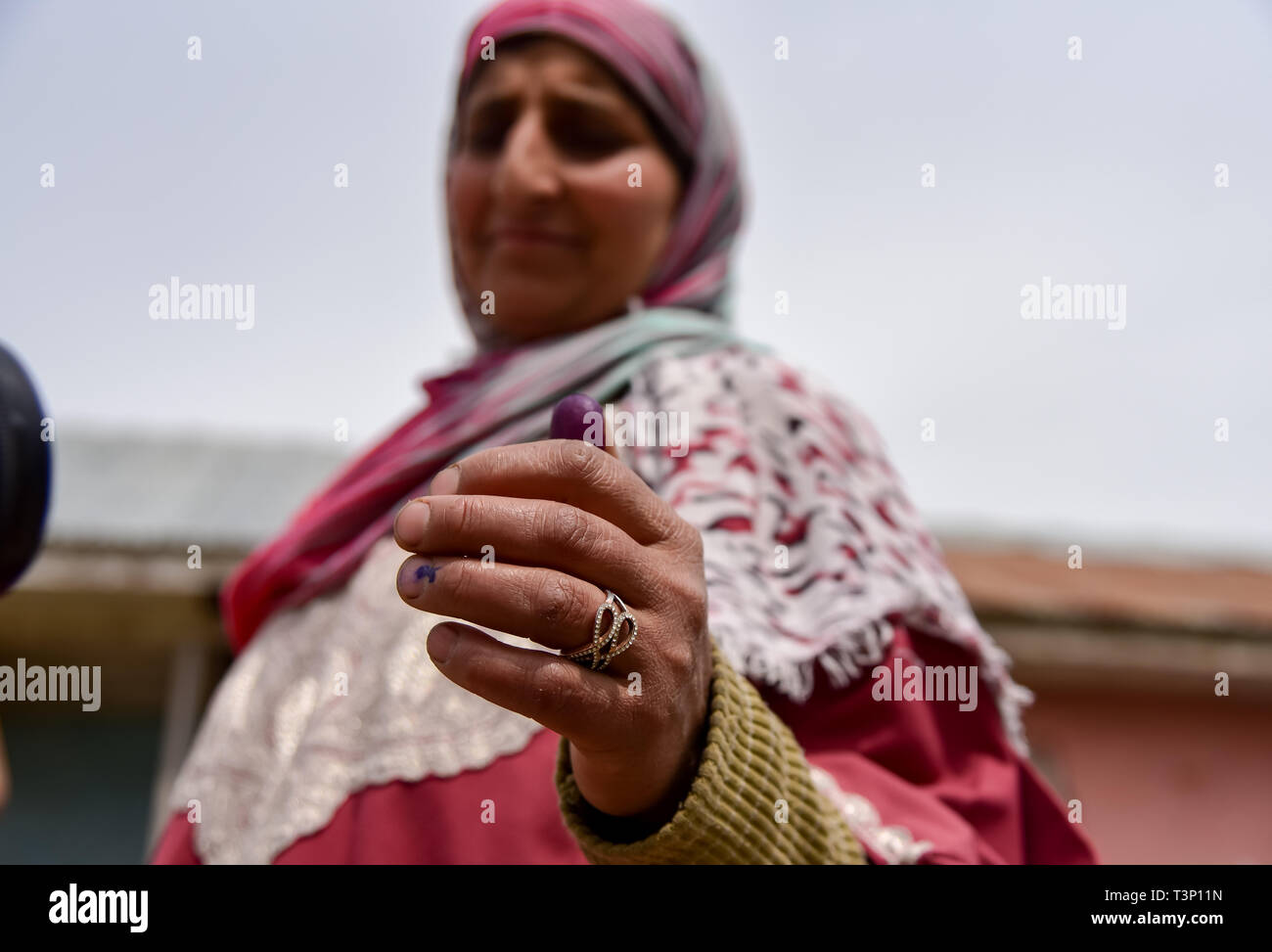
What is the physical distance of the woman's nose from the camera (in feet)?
4.77

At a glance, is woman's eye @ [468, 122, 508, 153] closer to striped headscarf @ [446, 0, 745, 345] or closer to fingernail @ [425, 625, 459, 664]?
striped headscarf @ [446, 0, 745, 345]

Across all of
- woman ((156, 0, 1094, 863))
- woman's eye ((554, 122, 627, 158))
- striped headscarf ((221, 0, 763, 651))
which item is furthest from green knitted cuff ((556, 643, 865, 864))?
woman's eye ((554, 122, 627, 158))

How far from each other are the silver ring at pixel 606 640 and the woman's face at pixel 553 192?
836 millimetres

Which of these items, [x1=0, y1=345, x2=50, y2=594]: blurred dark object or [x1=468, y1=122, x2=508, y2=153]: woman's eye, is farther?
[x1=468, y1=122, x2=508, y2=153]: woman's eye

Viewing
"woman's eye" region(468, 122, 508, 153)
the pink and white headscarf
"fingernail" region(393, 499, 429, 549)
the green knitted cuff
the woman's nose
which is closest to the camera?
"fingernail" region(393, 499, 429, 549)

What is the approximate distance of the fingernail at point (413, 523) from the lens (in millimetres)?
743

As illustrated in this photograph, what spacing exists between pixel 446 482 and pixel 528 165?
0.80m

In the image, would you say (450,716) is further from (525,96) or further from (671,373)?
(525,96)

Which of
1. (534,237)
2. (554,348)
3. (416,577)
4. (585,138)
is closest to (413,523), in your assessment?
→ (416,577)

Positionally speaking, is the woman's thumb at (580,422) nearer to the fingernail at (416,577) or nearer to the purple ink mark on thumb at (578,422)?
the purple ink mark on thumb at (578,422)

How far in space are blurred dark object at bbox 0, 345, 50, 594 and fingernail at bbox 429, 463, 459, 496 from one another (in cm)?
79

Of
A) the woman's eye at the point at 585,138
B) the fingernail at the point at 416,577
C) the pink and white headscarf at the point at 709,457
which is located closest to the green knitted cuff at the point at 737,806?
the pink and white headscarf at the point at 709,457

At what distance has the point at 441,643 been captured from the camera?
0.77 m
